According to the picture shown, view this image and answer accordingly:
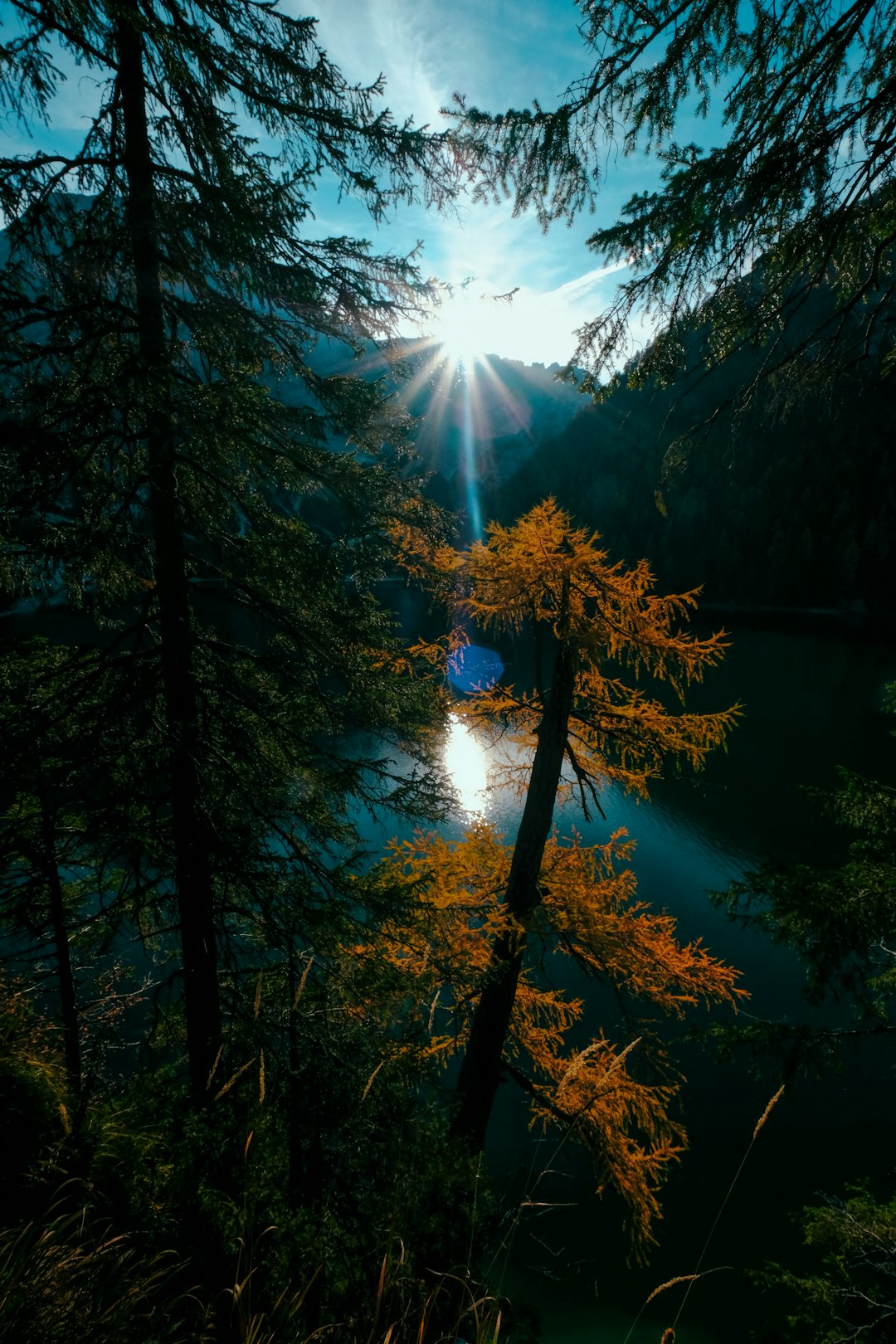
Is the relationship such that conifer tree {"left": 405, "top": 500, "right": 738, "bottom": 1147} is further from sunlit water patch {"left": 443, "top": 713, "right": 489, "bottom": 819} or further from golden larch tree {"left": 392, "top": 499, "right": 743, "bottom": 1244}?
sunlit water patch {"left": 443, "top": 713, "right": 489, "bottom": 819}

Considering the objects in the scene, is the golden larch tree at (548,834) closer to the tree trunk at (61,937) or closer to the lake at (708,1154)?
the lake at (708,1154)

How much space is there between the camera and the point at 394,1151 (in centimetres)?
309

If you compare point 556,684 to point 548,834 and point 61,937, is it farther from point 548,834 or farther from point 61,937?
point 61,937

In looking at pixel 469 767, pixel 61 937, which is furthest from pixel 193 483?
pixel 469 767

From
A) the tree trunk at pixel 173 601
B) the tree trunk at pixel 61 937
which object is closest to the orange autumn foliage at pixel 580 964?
the tree trunk at pixel 173 601

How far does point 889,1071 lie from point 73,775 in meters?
17.0

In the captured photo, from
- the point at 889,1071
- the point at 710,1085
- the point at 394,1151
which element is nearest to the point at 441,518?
the point at 394,1151

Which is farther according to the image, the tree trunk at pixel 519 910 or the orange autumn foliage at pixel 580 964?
the tree trunk at pixel 519 910

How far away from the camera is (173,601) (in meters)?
3.90

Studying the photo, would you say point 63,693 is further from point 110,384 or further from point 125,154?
point 125,154

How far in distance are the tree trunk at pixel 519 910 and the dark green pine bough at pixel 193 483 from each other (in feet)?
6.94

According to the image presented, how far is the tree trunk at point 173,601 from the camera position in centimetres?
337

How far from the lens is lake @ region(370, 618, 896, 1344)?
8570 millimetres

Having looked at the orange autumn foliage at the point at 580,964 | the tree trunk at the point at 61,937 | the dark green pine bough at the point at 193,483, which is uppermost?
the dark green pine bough at the point at 193,483
